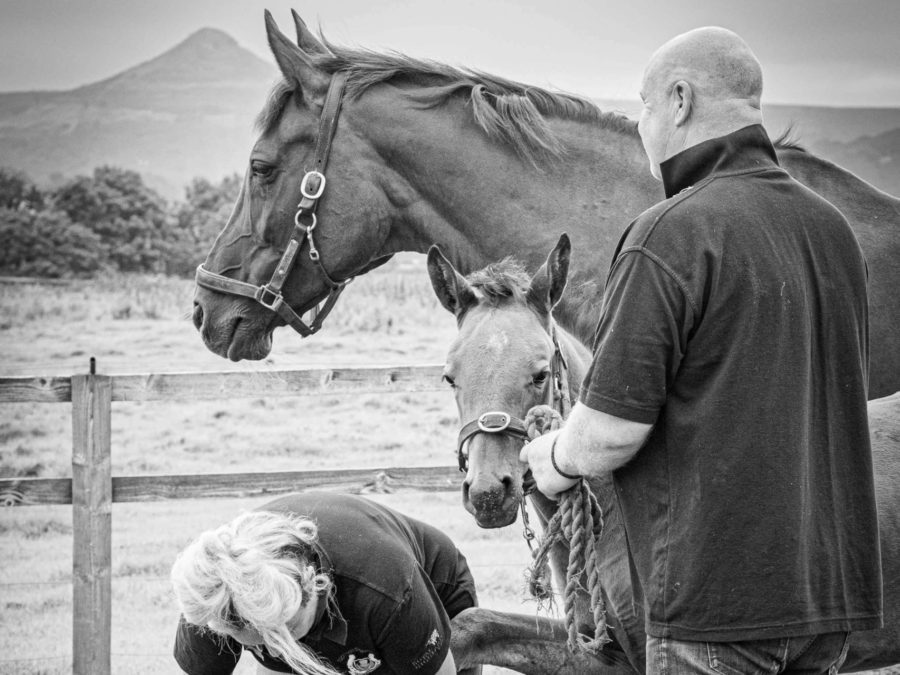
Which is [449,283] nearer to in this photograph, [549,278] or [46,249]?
[549,278]

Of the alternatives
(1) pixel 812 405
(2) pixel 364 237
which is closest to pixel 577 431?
(1) pixel 812 405

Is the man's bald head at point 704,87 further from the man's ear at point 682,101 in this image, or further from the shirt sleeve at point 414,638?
the shirt sleeve at point 414,638

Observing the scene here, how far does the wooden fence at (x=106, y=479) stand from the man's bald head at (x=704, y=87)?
168 inches

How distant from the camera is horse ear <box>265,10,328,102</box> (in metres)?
3.74

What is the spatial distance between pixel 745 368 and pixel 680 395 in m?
0.14

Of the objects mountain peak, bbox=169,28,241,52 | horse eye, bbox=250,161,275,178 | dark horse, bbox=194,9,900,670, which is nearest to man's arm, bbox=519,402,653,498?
dark horse, bbox=194,9,900,670

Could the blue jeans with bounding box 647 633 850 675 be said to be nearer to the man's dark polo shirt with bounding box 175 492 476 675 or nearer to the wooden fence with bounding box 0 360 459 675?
the man's dark polo shirt with bounding box 175 492 476 675

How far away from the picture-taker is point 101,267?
38281 millimetres

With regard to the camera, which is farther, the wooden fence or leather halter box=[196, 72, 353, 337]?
the wooden fence

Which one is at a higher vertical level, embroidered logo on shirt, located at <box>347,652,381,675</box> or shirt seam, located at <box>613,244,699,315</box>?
shirt seam, located at <box>613,244,699,315</box>

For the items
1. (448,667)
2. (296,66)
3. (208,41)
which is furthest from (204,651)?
(208,41)

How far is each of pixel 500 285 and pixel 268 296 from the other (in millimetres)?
1206

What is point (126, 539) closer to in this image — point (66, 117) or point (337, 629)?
point (337, 629)

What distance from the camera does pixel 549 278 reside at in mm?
3051
